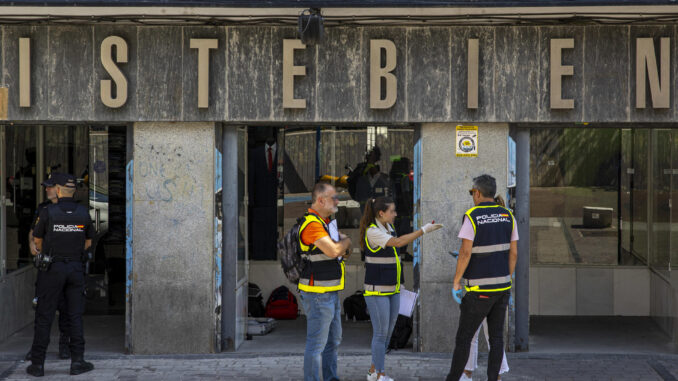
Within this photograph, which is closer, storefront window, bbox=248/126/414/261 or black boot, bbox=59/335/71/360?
black boot, bbox=59/335/71/360

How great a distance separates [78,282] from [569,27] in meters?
5.72

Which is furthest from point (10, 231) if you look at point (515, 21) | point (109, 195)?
point (515, 21)

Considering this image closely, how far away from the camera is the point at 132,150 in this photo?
355 inches

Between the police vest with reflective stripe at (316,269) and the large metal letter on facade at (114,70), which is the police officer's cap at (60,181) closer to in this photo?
the large metal letter on facade at (114,70)

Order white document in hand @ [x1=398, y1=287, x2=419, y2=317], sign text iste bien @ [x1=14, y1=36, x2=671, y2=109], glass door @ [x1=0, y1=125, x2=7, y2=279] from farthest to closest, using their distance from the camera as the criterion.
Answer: glass door @ [x1=0, y1=125, x2=7, y2=279] < sign text iste bien @ [x1=14, y1=36, x2=671, y2=109] < white document in hand @ [x1=398, y1=287, x2=419, y2=317]

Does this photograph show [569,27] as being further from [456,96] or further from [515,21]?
[456,96]

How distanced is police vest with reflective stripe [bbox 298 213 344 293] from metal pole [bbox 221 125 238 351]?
2193 millimetres

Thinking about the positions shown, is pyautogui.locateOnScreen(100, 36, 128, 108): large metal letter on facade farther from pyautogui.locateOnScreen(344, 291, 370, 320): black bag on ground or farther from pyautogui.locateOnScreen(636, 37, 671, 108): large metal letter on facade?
pyautogui.locateOnScreen(636, 37, 671, 108): large metal letter on facade

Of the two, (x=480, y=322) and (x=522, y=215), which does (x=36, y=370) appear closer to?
(x=480, y=322)

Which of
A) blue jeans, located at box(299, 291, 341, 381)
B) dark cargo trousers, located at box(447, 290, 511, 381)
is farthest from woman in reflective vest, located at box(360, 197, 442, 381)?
dark cargo trousers, located at box(447, 290, 511, 381)

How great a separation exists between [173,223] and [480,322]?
3.58 m

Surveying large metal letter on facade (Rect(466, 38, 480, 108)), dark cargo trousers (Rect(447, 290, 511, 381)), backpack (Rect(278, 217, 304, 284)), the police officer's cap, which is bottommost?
dark cargo trousers (Rect(447, 290, 511, 381))

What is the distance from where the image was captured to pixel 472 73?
8828 millimetres

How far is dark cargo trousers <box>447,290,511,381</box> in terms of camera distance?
718cm
